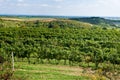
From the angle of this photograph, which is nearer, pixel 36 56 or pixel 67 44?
pixel 36 56

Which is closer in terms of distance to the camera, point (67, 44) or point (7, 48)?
point (7, 48)

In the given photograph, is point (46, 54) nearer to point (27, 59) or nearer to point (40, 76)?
point (27, 59)

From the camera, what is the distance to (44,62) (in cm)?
3069

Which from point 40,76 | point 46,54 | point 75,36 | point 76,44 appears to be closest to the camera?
point 40,76

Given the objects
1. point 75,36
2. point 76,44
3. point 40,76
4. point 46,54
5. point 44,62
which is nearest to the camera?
point 40,76

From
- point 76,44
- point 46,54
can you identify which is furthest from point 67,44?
point 46,54

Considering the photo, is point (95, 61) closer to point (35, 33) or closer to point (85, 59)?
point (85, 59)

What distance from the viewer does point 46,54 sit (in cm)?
3300

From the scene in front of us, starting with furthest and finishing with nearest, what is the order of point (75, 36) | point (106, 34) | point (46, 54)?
1. point (106, 34)
2. point (75, 36)
3. point (46, 54)

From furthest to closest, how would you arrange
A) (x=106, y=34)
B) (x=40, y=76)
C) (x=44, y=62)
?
1. (x=106, y=34)
2. (x=44, y=62)
3. (x=40, y=76)

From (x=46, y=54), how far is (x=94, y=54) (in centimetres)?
638

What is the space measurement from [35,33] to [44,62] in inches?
936

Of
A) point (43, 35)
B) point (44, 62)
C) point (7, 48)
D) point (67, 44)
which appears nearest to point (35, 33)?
point (43, 35)

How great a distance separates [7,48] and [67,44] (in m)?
11.8
